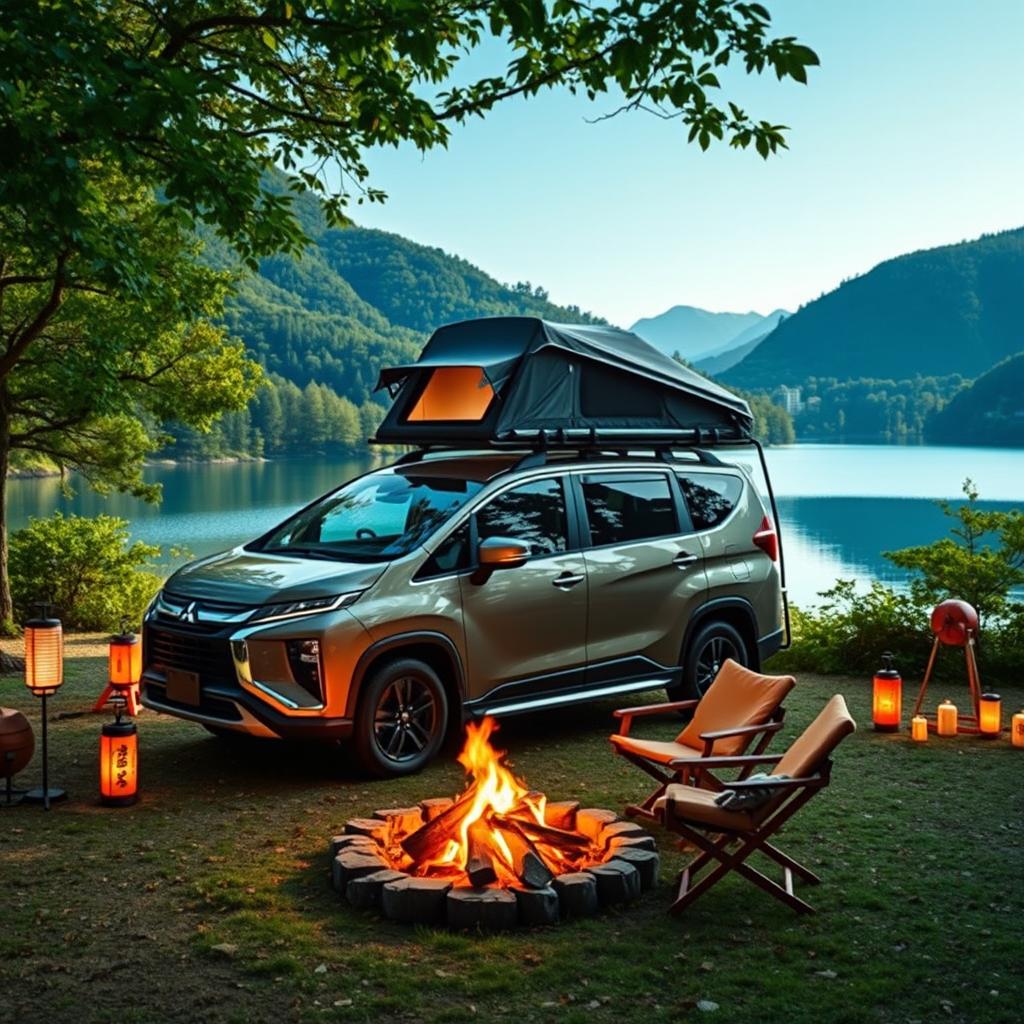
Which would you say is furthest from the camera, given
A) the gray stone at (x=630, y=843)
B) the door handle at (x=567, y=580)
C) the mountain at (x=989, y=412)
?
the mountain at (x=989, y=412)

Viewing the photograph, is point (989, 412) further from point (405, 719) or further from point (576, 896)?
point (576, 896)

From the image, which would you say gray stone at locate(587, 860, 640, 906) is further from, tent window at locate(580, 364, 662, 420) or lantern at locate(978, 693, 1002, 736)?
lantern at locate(978, 693, 1002, 736)

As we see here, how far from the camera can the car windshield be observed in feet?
24.7

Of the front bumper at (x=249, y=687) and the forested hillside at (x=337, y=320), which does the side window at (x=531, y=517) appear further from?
the forested hillside at (x=337, y=320)

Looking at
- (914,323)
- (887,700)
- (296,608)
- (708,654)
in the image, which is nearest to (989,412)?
→ (914,323)

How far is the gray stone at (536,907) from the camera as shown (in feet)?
15.7

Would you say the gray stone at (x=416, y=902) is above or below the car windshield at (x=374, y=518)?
below

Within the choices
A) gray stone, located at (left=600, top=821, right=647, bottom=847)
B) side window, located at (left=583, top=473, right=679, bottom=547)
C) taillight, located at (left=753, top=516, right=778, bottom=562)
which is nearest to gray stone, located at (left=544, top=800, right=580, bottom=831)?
gray stone, located at (left=600, top=821, right=647, bottom=847)

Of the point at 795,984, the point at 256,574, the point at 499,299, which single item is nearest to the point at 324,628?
the point at 256,574

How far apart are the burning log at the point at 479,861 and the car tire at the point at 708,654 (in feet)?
12.4

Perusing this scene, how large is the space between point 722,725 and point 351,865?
88.8 inches

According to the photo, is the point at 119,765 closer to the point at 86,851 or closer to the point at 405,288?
the point at 86,851

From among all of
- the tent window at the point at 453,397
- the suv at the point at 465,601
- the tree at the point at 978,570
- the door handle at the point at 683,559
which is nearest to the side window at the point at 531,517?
the suv at the point at 465,601

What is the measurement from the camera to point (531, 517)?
7945mm
